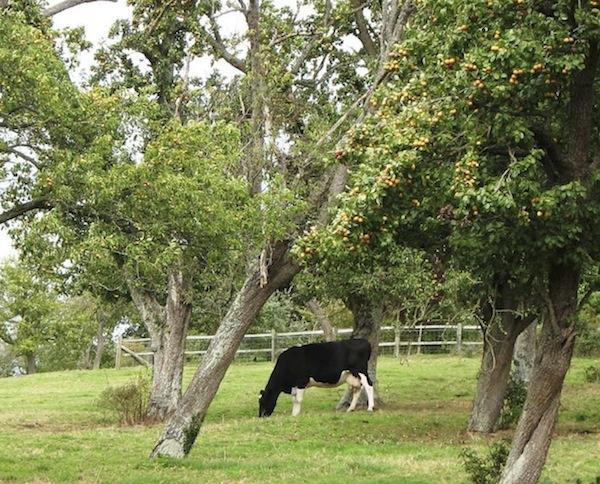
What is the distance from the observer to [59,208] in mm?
13539

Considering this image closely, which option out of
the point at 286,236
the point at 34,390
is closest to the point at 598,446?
the point at 286,236

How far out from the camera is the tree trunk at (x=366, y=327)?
27172 millimetres

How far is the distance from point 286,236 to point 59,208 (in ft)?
13.2

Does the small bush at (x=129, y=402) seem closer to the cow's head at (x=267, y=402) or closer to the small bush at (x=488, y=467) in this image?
the cow's head at (x=267, y=402)

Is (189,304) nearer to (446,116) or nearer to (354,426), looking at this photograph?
(354,426)

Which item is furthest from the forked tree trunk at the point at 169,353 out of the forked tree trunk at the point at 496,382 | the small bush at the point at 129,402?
the forked tree trunk at the point at 496,382

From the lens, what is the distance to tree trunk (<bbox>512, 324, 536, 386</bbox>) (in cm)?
2678

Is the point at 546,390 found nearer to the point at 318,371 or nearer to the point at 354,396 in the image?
the point at 354,396

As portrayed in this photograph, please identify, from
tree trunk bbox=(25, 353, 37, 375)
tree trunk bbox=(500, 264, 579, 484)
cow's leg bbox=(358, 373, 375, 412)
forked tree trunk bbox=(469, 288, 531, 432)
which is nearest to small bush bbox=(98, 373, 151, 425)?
cow's leg bbox=(358, 373, 375, 412)

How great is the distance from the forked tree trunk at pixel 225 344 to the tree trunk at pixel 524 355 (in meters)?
12.7

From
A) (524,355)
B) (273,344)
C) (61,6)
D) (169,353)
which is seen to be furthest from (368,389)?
(273,344)

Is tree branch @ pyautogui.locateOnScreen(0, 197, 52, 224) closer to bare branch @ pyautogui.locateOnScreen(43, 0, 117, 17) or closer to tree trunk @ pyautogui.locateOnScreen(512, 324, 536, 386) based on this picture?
bare branch @ pyautogui.locateOnScreen(43, 0, 117, 17)

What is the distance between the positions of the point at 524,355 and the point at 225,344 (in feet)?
46.1

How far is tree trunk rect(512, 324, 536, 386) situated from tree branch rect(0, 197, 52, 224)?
16.6 metres
